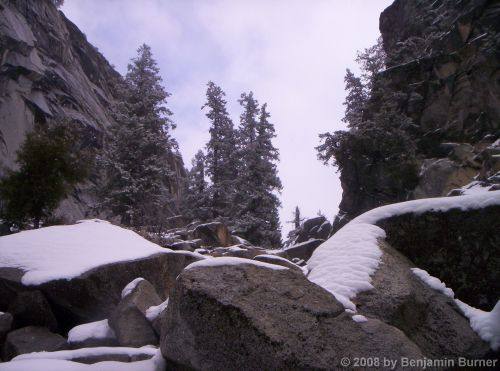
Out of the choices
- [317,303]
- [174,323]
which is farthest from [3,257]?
[317,303]

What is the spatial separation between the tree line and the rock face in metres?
13.4

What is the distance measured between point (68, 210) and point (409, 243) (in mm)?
22740

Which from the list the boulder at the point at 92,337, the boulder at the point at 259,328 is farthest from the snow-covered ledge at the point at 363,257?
the boulder at the point at 92,337

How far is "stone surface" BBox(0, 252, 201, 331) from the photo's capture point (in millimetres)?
6832

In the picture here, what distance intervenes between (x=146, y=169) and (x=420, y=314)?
20.2 meters

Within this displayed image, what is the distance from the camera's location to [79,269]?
7.02 metres

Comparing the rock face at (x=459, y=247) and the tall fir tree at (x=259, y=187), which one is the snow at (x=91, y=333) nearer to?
the rock face at (x=459, y=247)

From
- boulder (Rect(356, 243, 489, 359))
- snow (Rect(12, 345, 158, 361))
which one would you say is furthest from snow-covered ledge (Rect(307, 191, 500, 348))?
snow (Rect(12, 345, 158, 361))

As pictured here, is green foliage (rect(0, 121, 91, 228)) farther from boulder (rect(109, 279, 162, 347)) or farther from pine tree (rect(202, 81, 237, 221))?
pine tree (rect(202, 81, 237, 221))

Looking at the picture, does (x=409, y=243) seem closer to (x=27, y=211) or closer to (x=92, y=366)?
(x=92, y=366)

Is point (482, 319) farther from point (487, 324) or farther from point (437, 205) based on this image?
point (437, 205)

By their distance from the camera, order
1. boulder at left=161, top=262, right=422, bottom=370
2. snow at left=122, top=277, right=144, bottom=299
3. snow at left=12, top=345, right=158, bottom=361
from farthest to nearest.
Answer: snow at left=122, top=277, right=144, bottom=299, snow at left=12, top=345, right=158, bottom=361, boulder at left=161, top=262, right=422, bottom=370

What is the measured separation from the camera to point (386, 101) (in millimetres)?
26656

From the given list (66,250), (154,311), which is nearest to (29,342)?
(154,311)
